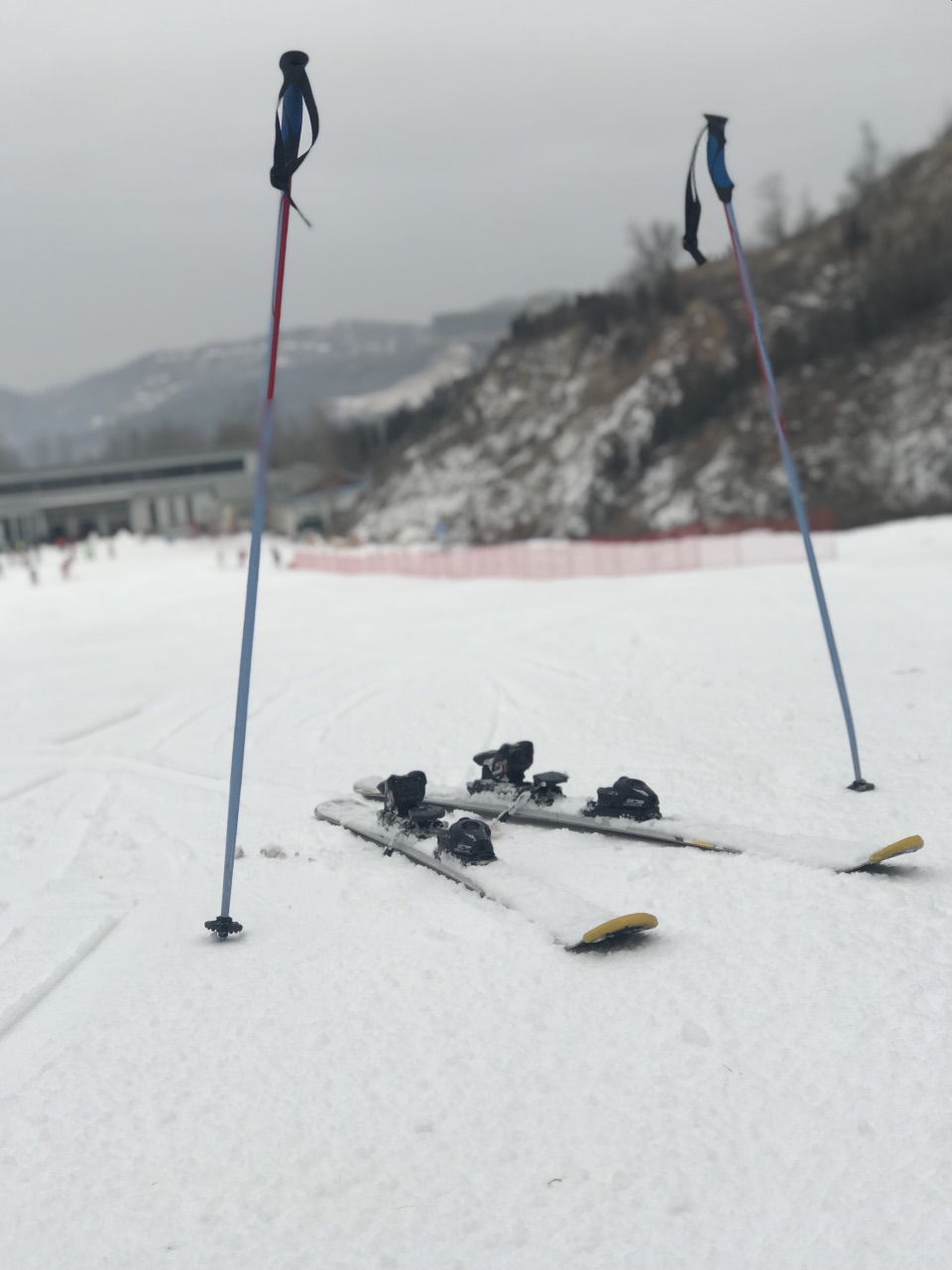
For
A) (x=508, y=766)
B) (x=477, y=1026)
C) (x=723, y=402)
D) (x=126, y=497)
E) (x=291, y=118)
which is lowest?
(x=477, y=1026)

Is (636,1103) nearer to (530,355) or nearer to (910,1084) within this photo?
(910,1084)

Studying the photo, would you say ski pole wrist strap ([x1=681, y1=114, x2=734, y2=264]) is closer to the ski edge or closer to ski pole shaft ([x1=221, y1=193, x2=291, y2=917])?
ski pole shaft ([x1=221, y1=193, x2=291, y2=917])

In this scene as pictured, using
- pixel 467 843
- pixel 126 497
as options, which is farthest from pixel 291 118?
pixel 126 497

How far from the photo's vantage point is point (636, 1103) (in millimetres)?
4609

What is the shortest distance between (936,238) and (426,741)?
4915 centimetres

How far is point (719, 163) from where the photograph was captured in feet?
26.4

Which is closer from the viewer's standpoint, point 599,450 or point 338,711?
point 338,711

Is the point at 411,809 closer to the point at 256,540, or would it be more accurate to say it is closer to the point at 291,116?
the point at 256,540

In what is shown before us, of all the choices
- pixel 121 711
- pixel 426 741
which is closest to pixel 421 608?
pixel 121 711

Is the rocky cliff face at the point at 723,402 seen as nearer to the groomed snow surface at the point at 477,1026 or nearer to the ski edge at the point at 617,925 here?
the groomed snow surface at the point at 477,1026

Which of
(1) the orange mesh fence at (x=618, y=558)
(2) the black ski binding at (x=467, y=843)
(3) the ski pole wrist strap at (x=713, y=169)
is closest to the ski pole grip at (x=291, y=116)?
(3) the ski pole wrist strap at (x=713, y=169)

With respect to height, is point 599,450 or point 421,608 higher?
point 599,450

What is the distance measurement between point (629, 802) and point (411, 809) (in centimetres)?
157

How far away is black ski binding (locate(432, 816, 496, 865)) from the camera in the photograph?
288 inches
